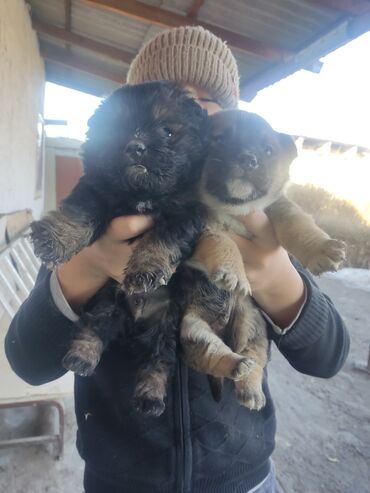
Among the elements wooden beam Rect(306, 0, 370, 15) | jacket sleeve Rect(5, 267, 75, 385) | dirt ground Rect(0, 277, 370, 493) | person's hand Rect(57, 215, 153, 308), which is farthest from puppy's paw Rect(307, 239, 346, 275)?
wooden beam Rect(306, 0, 370, 15)

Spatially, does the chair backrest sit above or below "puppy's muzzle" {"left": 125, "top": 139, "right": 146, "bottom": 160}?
below

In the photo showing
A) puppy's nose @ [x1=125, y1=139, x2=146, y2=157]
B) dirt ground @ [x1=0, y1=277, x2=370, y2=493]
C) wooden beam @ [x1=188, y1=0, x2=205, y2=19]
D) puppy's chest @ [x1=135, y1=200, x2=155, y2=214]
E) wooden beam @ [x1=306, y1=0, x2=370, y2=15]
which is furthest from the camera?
wooden beam @ [x1=188, y1=0, x2=205, y2=19]

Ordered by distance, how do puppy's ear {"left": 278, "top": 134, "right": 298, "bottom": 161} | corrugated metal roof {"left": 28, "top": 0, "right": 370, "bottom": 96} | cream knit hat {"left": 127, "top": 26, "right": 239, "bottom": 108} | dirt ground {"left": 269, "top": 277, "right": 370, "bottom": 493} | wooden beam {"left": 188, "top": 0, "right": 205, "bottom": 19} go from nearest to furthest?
puppy's ear {"left": 278, "top": 134, "right": 298, "bottom": 161}, cream knit hat {"left": 127, "top": 26, "right": 239, "bottom": 108}, dirt ground {"left": 269, "top": 277, "right": 370, "bottom": 493}, corrugated metal roof {"left": 28, "top": 0, "right": 370, "bottom": 96}, wooden beam {"left": 188, "top": 0, "right": 205, "bottom": 19}

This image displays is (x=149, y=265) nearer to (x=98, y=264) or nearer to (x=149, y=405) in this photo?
(x=98, y=264)

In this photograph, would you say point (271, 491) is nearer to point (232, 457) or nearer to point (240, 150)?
point (232, 457)

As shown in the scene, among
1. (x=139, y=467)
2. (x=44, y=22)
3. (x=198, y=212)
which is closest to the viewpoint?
(x=139, y=467)

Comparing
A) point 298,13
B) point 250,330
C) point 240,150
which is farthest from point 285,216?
point 298,13

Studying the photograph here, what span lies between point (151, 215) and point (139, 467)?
27.5 inches

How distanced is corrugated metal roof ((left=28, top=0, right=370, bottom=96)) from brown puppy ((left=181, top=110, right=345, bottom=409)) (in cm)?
266

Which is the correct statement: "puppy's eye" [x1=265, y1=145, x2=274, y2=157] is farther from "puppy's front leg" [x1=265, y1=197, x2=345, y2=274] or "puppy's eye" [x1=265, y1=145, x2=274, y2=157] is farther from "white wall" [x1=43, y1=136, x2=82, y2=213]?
"white wall" [x1=43, y1=136, x2=82, y2=213]

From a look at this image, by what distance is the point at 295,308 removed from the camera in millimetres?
1384

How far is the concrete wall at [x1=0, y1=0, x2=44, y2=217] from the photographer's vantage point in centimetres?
411

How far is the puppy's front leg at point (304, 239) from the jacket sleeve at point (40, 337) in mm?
699

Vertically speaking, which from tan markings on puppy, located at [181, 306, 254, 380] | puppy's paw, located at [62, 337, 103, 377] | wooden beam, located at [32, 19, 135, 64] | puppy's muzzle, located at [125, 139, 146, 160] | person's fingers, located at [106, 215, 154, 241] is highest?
wooden beam, located at [32, 19, 135, 64]
